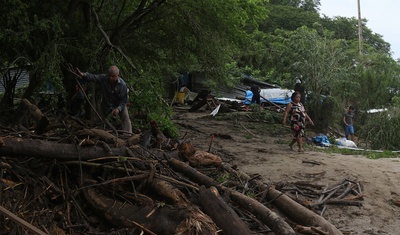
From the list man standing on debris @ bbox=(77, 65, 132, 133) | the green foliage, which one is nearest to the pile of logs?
man standing on debris @ bbox=(77, 65, 132, 133)

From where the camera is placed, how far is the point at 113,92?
23.4 feet

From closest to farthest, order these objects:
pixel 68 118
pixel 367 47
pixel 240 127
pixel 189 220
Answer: pixel 189 220, pixel 68 118, pixel 240 127, pixel 367 47

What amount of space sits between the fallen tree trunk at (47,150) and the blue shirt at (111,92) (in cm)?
201

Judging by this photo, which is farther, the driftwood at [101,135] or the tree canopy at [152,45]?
the tree canopy at [152,45]

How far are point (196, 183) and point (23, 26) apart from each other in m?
4.69

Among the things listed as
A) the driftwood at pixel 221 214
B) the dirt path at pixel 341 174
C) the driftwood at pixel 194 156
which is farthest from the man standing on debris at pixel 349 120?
the driftwood at pixel 221 214

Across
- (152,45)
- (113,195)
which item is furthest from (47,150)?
(152,45)

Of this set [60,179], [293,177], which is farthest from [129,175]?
[293,177]

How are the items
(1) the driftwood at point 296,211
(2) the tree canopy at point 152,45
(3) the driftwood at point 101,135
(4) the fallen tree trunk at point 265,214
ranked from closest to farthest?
(4) the fallen tree trunk at point 265,214
(1) the driftwood at point 296,211
(3) the driftwood at point 101,135
(2) the tree canopy at point 152,45

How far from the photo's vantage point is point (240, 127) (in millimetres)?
15570

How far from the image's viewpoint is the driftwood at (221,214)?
4.34 m

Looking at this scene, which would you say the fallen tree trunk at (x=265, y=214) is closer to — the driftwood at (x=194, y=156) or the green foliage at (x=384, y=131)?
the driftwood at (x=194, y=156)

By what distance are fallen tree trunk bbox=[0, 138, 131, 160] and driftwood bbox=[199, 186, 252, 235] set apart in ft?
4.28

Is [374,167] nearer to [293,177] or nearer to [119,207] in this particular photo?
[293,177]
